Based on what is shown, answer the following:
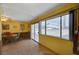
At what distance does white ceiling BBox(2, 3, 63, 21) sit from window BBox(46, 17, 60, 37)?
0.21 m

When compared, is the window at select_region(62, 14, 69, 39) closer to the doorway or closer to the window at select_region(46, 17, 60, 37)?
the window at select_region(46, 17, 60, 37)

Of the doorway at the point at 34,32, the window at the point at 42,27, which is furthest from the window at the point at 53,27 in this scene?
the doorway at the point at 34,32

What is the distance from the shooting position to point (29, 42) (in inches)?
89.0

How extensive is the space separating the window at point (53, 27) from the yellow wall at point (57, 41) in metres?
0.08

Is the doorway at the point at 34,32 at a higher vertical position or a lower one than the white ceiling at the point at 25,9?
lower

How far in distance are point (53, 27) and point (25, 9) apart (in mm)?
568

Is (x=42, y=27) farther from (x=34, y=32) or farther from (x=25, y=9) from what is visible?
(x=25, y=9)

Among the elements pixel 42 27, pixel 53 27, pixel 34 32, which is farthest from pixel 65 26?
pixel 34 32

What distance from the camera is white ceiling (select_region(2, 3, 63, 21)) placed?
215cm

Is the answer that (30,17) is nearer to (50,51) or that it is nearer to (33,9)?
(33,9)

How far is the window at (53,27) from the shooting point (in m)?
2.19

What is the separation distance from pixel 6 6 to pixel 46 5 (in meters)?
0.67

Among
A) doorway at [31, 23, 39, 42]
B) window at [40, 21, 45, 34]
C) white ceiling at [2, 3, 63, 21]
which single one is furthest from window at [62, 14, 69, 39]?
doorway at [31, 23, 39, 42]

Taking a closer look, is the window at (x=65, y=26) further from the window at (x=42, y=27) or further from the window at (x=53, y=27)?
the window at (x=42, y=27)
